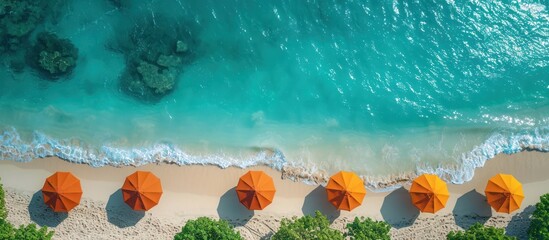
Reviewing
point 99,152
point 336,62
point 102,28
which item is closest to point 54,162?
point 99,152

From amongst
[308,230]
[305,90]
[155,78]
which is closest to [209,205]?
[308,230]

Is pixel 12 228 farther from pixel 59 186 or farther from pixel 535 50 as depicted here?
pixel 535 50

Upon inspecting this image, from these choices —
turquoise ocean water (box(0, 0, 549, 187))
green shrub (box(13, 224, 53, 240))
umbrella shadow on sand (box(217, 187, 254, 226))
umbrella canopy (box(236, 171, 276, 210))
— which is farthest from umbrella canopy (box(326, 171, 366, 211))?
green shrub (box(13, 224, 53, 240))

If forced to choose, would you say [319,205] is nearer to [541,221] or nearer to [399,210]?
[399,210]

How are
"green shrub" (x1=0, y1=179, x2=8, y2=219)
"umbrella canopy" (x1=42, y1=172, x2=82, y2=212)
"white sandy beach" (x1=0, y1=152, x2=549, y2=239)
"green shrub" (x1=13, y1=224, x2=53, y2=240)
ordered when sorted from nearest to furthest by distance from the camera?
"green shrub" (x1=13, y1=224, x2=53, y2=240) < "green shrub" (x1=0, y1=179, x2=8, y2=219) < "umbrella canopy" (x1=42, y1=172, x2=82, y2=212) < "white sandy beach" (x1=0, y1=152, x2=549, y2=239)

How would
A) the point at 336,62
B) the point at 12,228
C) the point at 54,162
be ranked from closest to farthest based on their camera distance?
the point at 12,228, the point at 54,162, the point at 336,62

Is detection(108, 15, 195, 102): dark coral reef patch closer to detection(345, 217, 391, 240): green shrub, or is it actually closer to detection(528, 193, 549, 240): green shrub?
detection(345, 217, 391, 240): green shrub

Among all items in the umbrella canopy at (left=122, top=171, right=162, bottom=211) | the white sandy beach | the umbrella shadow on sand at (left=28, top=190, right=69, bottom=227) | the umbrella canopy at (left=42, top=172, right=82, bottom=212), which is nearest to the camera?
the umbrella canopy at (left=42, top=172, right=82, bottom=212)
